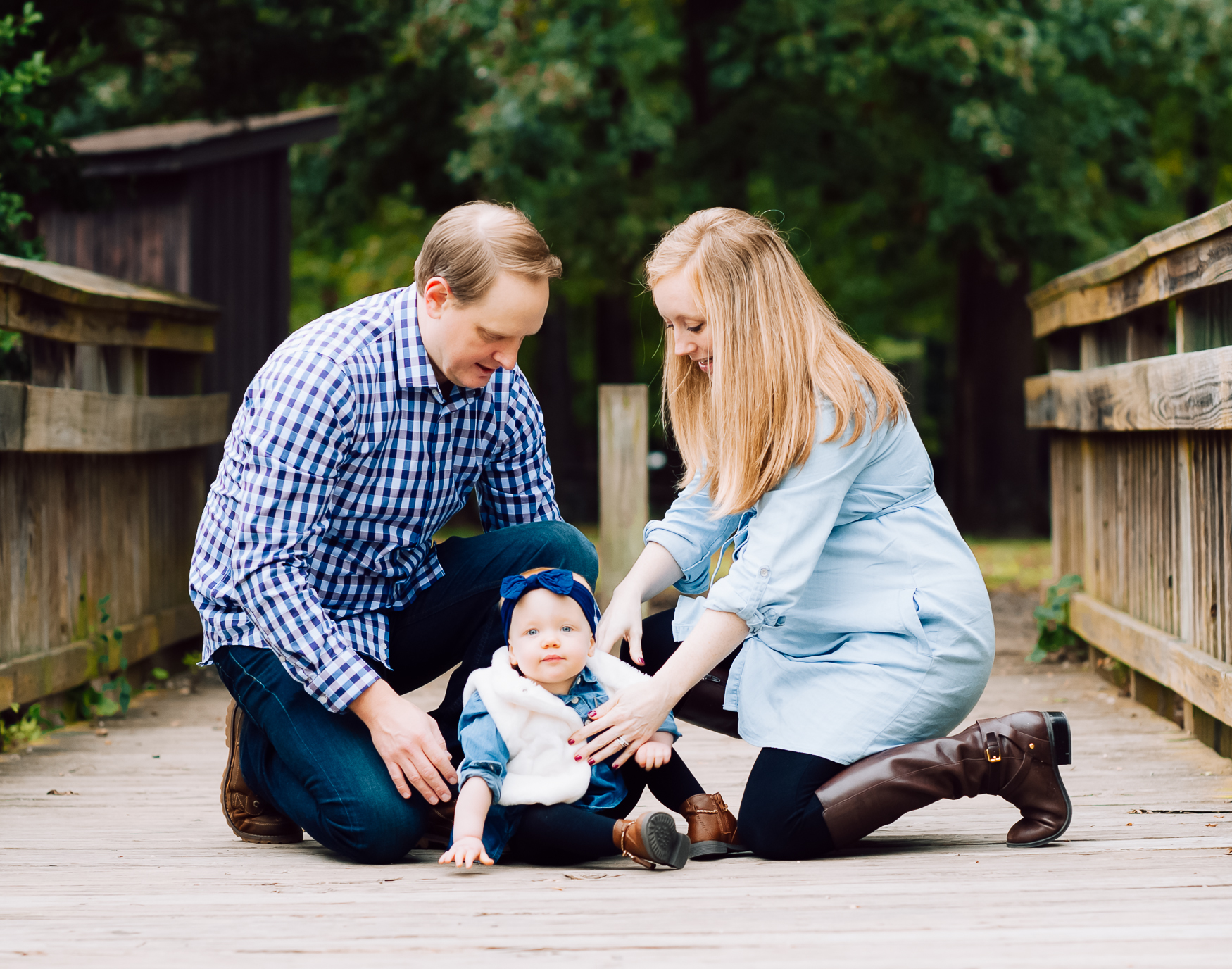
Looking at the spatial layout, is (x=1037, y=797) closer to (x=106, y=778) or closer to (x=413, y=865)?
(x=413, y=865)

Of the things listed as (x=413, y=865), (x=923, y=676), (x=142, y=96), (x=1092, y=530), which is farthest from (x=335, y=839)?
(x=142, y=96)

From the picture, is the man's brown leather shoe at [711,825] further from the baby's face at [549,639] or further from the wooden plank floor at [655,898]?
the baby's face at [549,639]

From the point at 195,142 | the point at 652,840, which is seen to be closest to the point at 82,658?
the point at 652,840

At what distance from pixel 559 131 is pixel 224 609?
8.08 meters

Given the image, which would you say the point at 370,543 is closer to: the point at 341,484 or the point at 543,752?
the point at 341,484

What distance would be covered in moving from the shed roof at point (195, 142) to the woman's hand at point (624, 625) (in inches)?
201

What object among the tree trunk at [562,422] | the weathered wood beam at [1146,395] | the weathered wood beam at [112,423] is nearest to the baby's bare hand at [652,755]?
the weathered wood beam at [1146,395]

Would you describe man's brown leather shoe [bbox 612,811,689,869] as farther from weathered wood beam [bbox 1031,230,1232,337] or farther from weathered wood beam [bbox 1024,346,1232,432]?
weathered wood beam [bbox 1031,230,1232,337]

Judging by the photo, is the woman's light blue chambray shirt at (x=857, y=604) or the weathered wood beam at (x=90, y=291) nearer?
the woman's light blue chambray shirt at (x=857, y=604)

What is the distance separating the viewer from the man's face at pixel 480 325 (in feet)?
9.34

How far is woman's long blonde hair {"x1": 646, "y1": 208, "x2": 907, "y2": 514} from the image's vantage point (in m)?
2.81

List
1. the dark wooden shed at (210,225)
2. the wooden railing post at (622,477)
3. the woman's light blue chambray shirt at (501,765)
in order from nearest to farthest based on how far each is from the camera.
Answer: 1. the woman's light blue chambray shirt at (501,765)
2. the wooden railing post at (622,477)
3. the dark wooden shed at (210,225)

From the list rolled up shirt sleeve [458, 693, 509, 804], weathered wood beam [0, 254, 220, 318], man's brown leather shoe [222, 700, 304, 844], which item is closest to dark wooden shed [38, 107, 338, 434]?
weathered wood beam [0, 254, 220, 318]

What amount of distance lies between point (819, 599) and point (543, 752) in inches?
26.7
